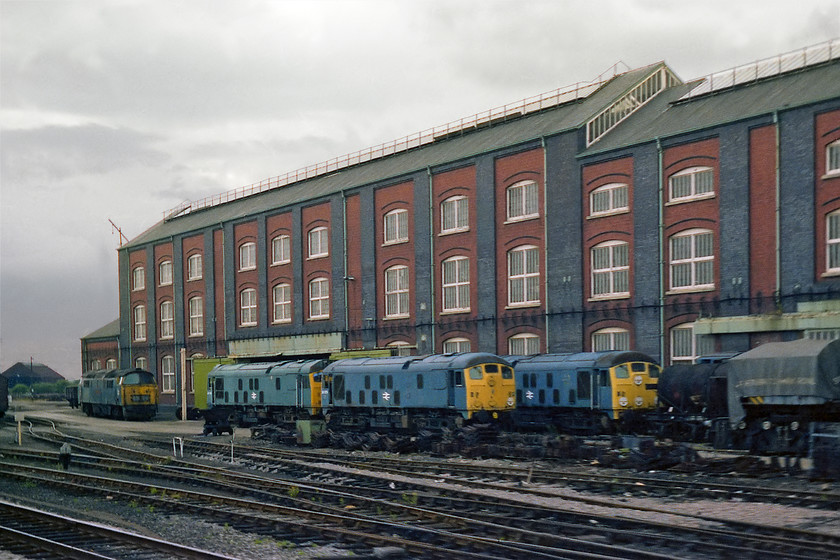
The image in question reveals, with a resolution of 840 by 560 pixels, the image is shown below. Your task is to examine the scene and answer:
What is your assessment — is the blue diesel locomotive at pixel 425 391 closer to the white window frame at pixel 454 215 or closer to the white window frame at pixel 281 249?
the white window frame at pixel 454 215

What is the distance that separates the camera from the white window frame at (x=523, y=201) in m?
41.2

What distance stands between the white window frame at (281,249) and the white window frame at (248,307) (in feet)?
10.2

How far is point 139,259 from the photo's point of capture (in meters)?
70.2

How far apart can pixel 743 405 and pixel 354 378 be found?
50.2 feet

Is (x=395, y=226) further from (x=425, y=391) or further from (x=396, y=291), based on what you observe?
(x=425, y=391)

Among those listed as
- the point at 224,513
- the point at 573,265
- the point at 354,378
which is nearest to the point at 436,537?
the point at 224,513

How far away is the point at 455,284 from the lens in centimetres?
4441

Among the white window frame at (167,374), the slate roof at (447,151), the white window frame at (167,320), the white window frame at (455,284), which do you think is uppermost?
the slate roof at (447,151)

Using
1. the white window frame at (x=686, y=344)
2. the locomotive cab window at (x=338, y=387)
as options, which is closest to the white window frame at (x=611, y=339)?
the white window frame at (x=686, y=344)

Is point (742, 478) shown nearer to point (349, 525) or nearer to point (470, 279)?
point (349, 525)

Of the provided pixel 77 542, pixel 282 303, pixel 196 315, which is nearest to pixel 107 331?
pixel 196 315

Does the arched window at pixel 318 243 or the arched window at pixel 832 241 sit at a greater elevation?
the arched window at pixel 318 243

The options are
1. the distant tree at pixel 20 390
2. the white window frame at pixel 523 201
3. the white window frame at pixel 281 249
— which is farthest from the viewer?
the distant tree at pixel 20 390

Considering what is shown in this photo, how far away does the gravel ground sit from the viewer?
14.4 meters
